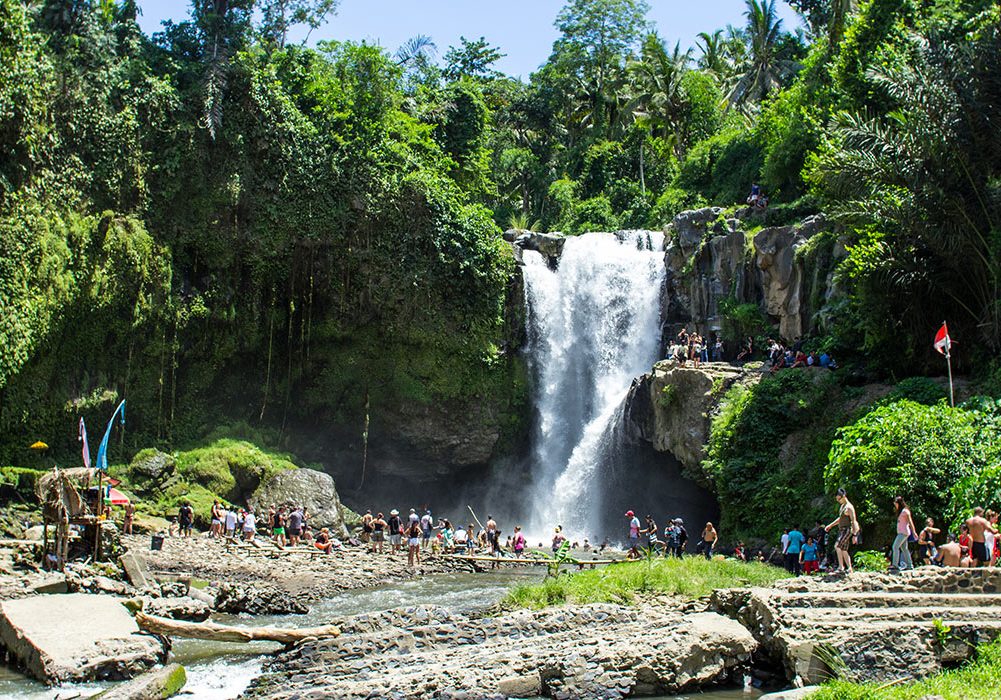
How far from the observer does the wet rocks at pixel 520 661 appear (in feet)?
39.7

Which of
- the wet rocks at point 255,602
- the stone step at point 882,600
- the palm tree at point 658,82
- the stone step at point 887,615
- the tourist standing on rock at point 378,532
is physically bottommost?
the wet rocks at point 255,602

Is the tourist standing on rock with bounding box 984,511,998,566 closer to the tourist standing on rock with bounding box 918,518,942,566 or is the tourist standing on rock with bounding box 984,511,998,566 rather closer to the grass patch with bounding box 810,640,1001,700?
the tourist standing on rock with bounding box 918,518,942,566

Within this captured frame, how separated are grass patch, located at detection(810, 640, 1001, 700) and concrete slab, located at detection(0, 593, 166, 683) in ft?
29.1

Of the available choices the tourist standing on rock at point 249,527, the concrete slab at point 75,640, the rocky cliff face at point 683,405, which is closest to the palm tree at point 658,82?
the rocky cliff face at point 683,405

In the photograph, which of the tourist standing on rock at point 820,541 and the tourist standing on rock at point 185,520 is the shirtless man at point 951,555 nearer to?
the tourist standing on rock at point 820,541

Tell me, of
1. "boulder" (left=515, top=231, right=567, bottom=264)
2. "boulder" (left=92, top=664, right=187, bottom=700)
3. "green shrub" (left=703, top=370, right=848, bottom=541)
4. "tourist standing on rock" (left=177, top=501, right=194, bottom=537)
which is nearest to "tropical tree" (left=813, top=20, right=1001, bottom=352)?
"green shrub" (left=703, top=370, right=848, bottom=541)

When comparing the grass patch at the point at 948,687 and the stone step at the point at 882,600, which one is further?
the stone step at the point at 882,600

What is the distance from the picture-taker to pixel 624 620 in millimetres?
15016

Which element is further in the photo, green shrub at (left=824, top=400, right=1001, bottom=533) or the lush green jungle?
the lush green jungle

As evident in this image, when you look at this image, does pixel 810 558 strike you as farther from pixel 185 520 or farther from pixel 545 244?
pixel 545 244

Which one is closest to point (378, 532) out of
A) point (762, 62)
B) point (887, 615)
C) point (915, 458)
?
point (915, 458)

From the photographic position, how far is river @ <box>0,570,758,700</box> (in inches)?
489

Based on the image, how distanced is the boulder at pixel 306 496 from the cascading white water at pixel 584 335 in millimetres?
7742

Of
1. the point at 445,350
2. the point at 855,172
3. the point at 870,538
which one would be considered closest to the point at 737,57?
the point at 445,350
